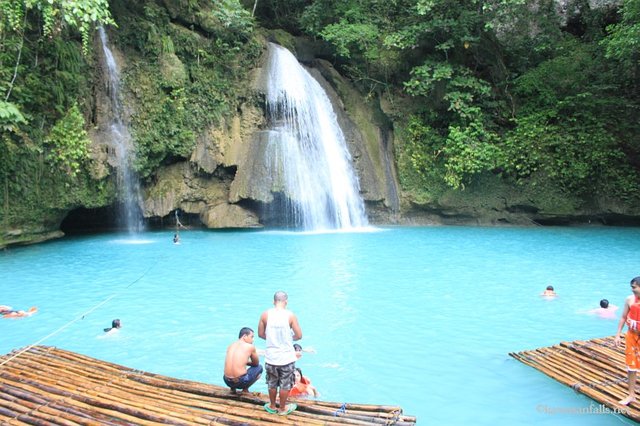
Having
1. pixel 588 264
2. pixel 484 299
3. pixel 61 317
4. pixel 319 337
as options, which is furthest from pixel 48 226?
pixel 588 264

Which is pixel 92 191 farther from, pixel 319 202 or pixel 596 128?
pixel 596 128

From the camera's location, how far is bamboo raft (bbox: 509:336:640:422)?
469 cm

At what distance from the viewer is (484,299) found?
841 cm

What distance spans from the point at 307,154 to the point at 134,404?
1310 cm

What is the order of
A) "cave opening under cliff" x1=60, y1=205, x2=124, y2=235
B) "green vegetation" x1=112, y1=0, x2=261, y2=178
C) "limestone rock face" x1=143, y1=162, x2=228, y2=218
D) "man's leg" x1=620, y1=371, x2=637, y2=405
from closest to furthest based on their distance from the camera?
1. "man's leg" x1=620, y1=371, x2=637, y2=405
2. "green vegetation" x1=112, y1=0, x2=261, y2=178
3. "limestone rock face" x1=143, y1=162, x2=228, y2=218
4. "cave opening under cliff" x1=60, y1=205, x2=124, y2=235

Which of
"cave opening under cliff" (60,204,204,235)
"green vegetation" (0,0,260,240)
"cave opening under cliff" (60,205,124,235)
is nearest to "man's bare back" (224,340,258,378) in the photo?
"green vegetation" (0,0,260,240)

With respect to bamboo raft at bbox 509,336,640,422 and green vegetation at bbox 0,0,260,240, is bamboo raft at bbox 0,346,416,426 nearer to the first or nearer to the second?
bamboo raft at bbox 509,336,640,422

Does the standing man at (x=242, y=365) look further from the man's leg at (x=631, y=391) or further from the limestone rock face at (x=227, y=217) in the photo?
the limestone rock face at (x=227, y=217)

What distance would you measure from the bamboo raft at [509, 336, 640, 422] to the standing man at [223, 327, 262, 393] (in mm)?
3171

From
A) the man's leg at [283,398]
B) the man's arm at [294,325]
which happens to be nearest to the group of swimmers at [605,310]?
the man's arm at [294,325]

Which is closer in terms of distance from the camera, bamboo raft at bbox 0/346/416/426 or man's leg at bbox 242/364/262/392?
bamboo raft at bbox 0/346/416/426

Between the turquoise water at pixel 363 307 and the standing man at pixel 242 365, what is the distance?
897 mm

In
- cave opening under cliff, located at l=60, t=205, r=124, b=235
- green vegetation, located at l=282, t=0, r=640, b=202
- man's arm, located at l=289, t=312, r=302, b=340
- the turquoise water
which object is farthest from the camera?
green vegetation, located at l=282, t=0, r=640, b=202

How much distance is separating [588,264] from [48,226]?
45.8 ft
